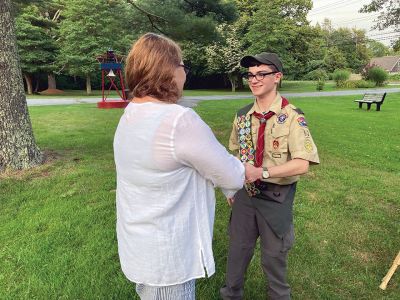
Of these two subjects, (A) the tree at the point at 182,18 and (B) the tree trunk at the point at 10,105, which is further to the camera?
(A) the tree at the point at 182,18

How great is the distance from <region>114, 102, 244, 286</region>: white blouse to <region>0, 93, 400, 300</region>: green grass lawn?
155cm

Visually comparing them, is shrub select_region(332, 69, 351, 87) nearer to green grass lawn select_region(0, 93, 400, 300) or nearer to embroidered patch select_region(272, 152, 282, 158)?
green grass lawn select_region(0, 93, 400, 300)

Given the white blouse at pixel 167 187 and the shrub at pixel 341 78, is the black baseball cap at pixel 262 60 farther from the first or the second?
the shrub at pixel 341 78

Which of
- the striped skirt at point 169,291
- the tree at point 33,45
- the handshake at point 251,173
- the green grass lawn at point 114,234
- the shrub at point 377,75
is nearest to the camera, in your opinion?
the striped skirt at point 169,291

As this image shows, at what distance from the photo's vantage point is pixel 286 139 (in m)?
2.31

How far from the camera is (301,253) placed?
379cm

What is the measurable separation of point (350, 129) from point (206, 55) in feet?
80.0

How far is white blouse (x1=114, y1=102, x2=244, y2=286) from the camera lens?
1.48 metres

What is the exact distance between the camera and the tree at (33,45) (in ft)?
84.5

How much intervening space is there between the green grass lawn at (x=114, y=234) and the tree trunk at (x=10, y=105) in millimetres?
359

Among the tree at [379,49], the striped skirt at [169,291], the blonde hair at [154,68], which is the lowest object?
the striped skirt at [169,291]

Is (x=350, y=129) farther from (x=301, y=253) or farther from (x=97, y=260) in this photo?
(x=97, y=260)

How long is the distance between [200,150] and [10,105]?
5650 millimetres

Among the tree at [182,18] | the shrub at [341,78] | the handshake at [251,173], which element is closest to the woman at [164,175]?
the handshake at [251,173]
